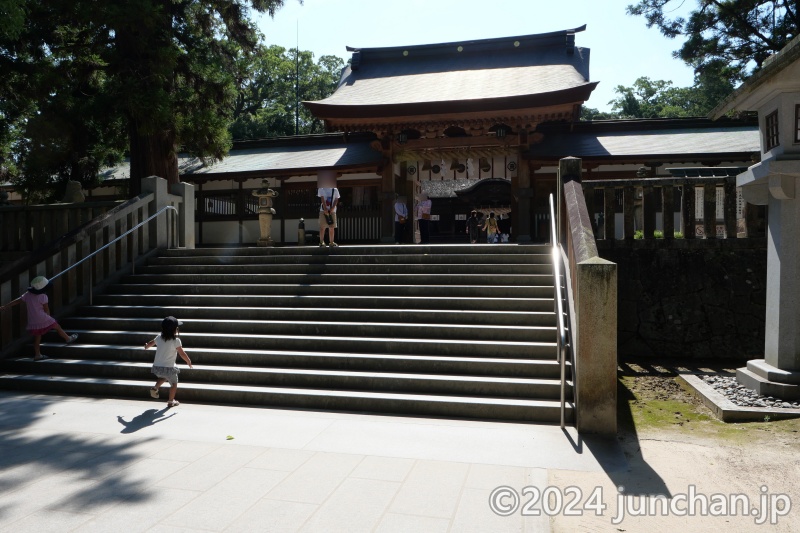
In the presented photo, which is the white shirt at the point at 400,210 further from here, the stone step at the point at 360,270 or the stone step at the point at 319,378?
the stone step at the point at 319,378

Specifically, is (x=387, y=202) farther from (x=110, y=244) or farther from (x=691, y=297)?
(x=691, y=297)

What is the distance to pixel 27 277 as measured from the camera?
792 cm

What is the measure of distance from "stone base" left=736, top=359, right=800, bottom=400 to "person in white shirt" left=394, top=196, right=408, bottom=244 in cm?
997

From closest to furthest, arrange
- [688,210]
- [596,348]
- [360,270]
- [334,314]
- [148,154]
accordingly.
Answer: [596,348] → [334,314] → [688,210] → [360,270] → [148,154]

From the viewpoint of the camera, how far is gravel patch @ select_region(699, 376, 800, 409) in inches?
216

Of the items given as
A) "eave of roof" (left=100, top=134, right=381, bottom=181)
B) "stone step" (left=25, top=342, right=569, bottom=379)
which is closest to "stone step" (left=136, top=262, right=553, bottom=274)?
"stone step" (left=25, top=342, right=569, bottom=379)

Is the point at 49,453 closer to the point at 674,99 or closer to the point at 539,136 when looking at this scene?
the point at 539,136

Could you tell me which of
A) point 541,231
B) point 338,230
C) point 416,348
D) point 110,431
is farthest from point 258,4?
point 110,431

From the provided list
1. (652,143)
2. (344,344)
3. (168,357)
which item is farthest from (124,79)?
(652,143)

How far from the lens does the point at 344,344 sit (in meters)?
6.75

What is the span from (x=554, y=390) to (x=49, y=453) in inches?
183

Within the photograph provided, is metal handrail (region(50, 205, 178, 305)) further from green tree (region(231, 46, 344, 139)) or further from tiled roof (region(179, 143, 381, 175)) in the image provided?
green tree (region(231, 46, 344, 139))

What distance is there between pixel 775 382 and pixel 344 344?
15.8 ft

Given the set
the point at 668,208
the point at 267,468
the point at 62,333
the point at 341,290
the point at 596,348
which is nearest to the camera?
the point at 267,468
